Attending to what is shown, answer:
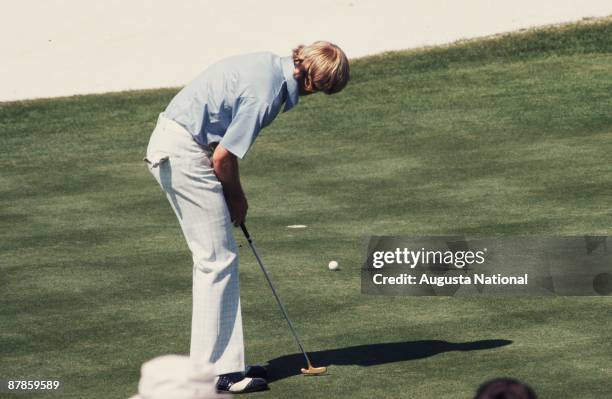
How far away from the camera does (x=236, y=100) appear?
8258mm

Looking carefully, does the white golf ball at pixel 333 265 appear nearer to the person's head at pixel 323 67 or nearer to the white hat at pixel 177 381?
the person's head at pixel 323 67

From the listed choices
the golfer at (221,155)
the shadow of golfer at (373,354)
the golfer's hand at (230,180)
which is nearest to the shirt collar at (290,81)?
the golfer at (221,155)

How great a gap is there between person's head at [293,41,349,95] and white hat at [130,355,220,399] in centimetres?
393

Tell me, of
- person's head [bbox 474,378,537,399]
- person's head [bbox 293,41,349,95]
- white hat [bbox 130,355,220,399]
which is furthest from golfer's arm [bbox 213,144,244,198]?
person's head [bbox 474,378,537,399]

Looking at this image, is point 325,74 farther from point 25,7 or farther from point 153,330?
point 25,7

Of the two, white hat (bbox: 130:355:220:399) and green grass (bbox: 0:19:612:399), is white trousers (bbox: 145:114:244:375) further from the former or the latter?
white hat (bbox: 130:355:220:399)

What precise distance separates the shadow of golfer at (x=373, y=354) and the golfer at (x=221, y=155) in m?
0.57

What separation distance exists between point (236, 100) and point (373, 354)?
6.65 ft

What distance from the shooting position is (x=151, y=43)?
82.7 ft

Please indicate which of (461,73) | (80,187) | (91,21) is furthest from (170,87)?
(80,187)

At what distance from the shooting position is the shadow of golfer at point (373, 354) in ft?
29.9

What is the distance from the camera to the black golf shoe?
8.55m

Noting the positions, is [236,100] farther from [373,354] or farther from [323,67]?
[373,354]

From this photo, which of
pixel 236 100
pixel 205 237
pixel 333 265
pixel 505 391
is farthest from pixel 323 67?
pixel 505 391
